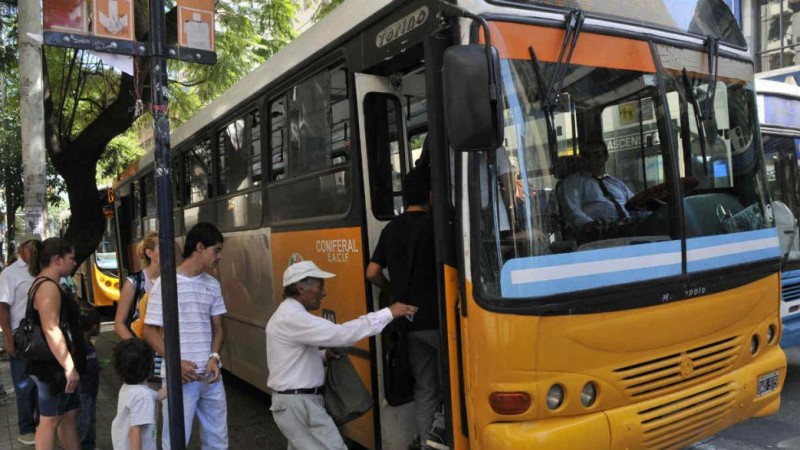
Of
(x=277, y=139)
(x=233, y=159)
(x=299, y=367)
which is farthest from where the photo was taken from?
(x=233, y=159)

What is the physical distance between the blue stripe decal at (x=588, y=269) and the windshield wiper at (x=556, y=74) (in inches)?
20.7

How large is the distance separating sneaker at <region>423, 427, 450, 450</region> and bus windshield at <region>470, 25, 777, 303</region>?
1.05 meters

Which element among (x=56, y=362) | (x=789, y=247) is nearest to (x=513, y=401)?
(x=56, y=362)

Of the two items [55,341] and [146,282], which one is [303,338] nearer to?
[146,282]

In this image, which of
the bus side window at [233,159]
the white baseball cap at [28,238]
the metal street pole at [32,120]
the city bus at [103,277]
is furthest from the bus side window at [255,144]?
the city bus at [103,277]

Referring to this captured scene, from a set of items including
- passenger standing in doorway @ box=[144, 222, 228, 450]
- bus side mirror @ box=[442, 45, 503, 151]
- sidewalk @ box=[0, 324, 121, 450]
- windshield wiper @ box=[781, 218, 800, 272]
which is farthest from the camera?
windshield wiper @ box=[781, 218, 800, 272]

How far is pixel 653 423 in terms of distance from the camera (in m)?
3.07

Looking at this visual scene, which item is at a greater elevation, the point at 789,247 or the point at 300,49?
the point at 300,49

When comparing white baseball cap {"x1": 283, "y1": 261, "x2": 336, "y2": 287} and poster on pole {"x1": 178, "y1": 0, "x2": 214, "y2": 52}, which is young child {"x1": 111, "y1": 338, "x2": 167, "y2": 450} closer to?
white baseball cap {"x1": 283, "y1": 261, "x2": 336, "y2": 287}

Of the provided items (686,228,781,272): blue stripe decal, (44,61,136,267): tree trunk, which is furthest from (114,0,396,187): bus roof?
(44,61,136,267): tree trunk

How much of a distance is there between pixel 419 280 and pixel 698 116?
69.7 inches

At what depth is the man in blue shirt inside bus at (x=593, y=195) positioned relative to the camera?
3.05m

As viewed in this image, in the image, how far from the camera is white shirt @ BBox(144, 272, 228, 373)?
3736mm

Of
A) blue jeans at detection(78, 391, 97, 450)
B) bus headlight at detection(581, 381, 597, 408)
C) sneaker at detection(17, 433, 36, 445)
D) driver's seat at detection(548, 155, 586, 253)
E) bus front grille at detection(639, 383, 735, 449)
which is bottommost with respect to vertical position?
sneaker at detection(17, 433, 36, 445)
